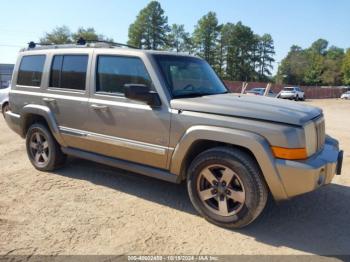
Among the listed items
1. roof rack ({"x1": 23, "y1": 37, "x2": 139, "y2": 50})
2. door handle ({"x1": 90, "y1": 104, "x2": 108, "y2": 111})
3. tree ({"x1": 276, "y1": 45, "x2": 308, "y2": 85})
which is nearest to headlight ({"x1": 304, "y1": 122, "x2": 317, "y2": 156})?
door handle ({"x1": 90, "y1": 104, "x2": 108, "y2": 111})

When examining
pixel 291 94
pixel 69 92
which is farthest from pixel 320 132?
pixel 291 94

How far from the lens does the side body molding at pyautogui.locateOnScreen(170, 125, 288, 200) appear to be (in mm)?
3893

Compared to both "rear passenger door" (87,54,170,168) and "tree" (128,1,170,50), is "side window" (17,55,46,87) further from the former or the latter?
"tree" (128,1,170,50)

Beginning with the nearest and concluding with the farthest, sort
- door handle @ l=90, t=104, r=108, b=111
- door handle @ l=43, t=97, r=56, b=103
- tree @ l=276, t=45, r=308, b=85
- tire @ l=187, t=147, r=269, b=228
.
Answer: tire @ l=187, t=147, r=269, b=228
door handle @ l=90, t=104, r=108, b=111
door handle @ l=43, t=97, r=56, b=103
tree @ l=276, t=45, r=308, b=85

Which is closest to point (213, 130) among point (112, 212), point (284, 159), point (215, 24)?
point (284, 159)

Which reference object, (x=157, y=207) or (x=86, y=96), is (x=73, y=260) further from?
(x=86, y=96)

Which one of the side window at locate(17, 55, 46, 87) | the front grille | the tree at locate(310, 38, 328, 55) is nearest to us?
the front grille

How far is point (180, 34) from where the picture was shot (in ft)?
301

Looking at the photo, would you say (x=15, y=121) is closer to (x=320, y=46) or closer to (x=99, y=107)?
(x=99, y=107)

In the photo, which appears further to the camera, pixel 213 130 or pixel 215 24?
pixel 215 24

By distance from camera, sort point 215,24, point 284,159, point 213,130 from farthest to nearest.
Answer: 1. point 215,24
2. point 213,130
3. point 284,159

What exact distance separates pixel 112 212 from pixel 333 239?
247 centimetres

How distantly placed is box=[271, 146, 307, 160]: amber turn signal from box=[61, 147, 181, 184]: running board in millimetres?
1262

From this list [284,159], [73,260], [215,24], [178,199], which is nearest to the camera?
[73,260]
